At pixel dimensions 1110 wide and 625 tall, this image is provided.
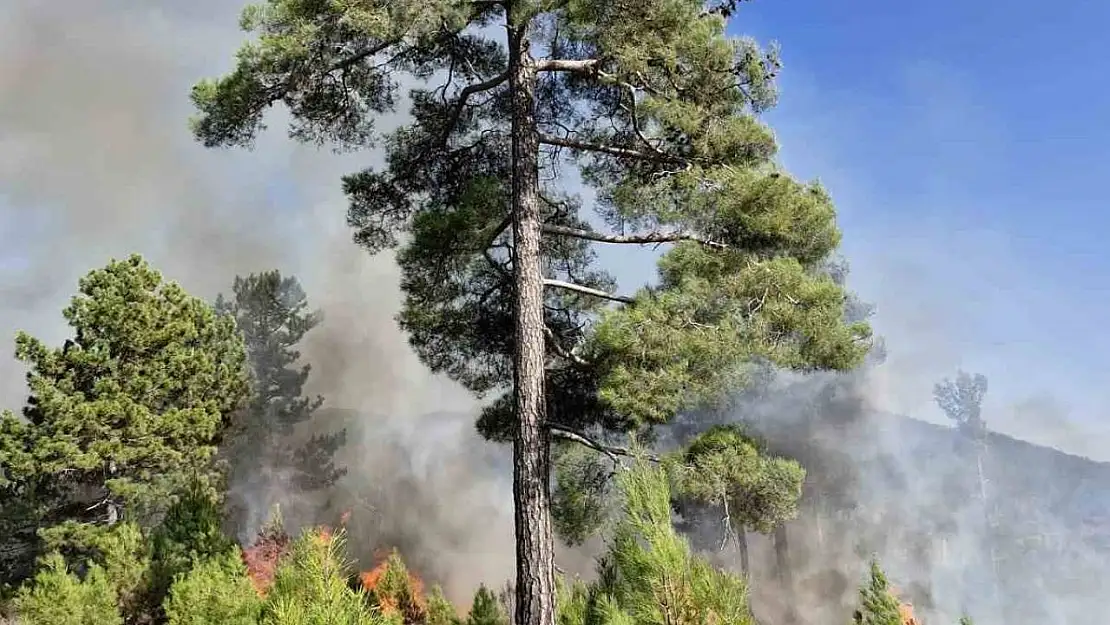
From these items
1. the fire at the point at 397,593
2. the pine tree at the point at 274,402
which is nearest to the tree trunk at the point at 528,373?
the fire at the point at 397,593

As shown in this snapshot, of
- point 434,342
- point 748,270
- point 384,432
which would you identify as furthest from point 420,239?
point 384,432

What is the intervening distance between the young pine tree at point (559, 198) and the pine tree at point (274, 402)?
1352 centimetres

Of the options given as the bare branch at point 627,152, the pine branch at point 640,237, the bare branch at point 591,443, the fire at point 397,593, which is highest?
the bare branch at point 627,152

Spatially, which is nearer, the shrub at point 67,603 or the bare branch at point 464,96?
the bare branch at point 464,96

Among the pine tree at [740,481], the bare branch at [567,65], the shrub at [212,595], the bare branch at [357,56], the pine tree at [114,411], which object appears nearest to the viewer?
the shrub at [212,595]

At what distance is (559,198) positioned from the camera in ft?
29.0

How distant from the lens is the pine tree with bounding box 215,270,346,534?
20500 millimetres

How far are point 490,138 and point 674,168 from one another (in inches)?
96.6

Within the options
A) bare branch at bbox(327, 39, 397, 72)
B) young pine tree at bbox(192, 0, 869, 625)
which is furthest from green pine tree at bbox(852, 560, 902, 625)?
bare branch at bbox(327, 39, 397, 72)

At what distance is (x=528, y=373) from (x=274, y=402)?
16.6 meters

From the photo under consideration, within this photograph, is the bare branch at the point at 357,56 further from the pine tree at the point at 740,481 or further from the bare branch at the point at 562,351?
the pine tree at the point at 740,481

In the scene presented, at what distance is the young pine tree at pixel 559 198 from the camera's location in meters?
6.25

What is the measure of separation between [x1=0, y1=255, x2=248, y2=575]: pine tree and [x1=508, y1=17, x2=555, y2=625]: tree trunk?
26.7 ft

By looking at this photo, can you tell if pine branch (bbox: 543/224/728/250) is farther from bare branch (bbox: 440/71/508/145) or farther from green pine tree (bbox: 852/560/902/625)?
green pine tree (bbox: 852/560/902/625)
